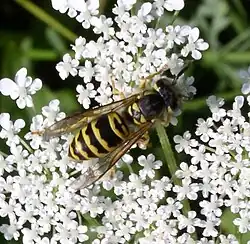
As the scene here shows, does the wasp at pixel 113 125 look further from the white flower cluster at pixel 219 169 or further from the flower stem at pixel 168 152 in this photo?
the white flower cluster at pixel 219 169

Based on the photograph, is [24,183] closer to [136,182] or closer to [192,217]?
[136,182]

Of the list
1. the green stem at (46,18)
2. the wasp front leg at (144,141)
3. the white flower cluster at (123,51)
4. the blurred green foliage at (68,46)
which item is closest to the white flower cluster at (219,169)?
the wasp front leg at (144,141)

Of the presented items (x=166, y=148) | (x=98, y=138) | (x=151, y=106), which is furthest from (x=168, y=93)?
(x=98, y=138)

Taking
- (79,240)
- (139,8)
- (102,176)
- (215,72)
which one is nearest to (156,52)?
(139,8)

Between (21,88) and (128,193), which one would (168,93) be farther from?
(21,88)

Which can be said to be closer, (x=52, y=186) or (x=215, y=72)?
(x=52, y=186)

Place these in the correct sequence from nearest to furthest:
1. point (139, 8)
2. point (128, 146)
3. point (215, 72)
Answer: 1. point (128, 146)
2. point (139, 8)
3. point (215, 72)

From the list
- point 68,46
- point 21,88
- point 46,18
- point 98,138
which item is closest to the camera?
point 98,138
